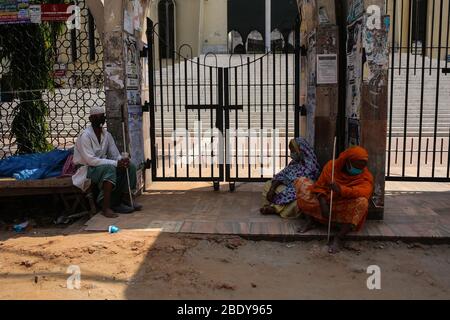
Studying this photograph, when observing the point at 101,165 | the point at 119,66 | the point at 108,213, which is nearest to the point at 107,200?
the point at 108,213

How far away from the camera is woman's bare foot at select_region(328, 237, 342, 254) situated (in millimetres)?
4582

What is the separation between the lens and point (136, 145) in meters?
6.54

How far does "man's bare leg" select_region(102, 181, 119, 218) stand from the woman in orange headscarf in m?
2.32

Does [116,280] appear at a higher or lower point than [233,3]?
lower

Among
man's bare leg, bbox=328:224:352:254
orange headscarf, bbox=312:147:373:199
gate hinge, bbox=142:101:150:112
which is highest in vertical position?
gate hinge, bbox=142:101:150:112

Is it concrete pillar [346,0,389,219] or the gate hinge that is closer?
concrete pillar [346,0,389,219]

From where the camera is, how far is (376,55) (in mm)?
5086

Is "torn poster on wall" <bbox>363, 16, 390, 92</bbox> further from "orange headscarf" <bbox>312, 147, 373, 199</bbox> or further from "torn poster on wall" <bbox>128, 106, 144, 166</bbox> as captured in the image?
"torn poster on wall" <bbox>128, 106, 144, 166</bbox>

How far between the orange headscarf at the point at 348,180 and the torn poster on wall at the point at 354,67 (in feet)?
2.64

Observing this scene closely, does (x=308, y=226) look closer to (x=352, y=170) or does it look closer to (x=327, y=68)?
(x=352, y=170)

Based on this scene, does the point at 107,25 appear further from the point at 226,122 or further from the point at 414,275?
the point at 414,275

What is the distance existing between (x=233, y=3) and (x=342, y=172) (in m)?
21.2

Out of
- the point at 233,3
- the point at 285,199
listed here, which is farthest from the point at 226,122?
the point at 233,3

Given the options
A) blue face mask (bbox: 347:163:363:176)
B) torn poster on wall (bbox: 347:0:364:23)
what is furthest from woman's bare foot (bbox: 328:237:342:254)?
torn poster on wall (bbox: 347:0:364:23)
